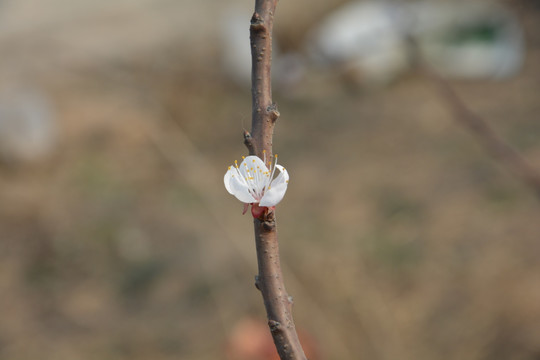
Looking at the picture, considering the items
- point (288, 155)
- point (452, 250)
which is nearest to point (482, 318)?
point (452, 250)

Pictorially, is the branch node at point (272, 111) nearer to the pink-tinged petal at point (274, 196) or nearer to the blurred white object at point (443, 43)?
the pink-tinged petal at point (274, 196)

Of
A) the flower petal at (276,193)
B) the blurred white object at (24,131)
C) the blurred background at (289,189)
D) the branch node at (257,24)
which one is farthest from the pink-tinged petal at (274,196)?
the blurred white object at (24,131)

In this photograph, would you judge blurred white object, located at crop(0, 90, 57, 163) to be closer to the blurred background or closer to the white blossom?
the blurred background

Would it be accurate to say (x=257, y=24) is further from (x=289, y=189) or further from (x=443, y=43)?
(x=443, y=43)

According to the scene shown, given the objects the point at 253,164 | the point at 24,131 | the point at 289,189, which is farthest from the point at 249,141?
the point at 24,131

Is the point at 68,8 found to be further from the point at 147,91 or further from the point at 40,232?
the point at 40,232

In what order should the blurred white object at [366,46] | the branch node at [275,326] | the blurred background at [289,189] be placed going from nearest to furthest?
the branch node at [275,326], the blurred background at [289,189], the blurred white object at [366,46]

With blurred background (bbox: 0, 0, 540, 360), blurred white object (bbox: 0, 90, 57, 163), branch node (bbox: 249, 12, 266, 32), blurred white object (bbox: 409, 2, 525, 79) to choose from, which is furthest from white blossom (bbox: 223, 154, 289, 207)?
blurred white object (bbox: 409, 2, 525, 79)
